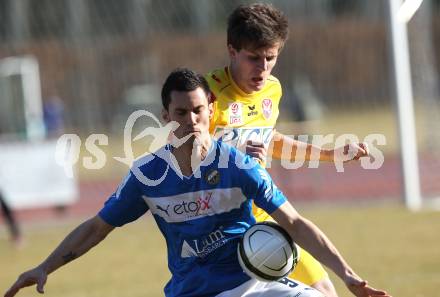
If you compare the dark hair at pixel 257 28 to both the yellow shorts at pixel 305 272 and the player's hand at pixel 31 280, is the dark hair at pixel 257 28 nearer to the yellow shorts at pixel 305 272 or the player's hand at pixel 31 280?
the yellow shorts at pixel 305 272

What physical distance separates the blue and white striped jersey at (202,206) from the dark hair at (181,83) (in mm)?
269

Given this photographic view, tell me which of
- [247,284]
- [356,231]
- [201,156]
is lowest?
[356,231]

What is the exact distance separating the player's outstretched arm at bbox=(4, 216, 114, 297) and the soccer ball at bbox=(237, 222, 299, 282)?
730 millimetres

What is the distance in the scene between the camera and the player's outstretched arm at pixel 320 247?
4445 mm

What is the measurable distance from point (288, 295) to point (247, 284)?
8.5 inches

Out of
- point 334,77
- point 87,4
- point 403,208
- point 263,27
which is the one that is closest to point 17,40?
point 87,4

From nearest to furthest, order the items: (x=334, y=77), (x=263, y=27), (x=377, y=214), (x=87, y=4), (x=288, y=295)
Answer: (x=288, y=295)
(x=263, y=27)
(x=377, y=214)
(x=87, y=4)
(x=334, y=77)

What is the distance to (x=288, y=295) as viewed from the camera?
473 cm

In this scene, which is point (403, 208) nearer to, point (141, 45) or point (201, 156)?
point (201, 156)

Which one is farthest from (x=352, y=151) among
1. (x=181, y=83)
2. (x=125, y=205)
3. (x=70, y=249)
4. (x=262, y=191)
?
(x=70, y=249)

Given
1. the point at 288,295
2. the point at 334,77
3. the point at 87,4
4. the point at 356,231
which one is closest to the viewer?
the point at 288,295

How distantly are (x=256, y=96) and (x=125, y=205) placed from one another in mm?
1310

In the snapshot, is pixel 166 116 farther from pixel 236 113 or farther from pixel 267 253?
pixel 236 113

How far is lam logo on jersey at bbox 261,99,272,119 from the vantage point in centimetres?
598
